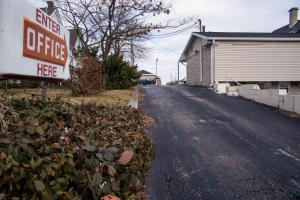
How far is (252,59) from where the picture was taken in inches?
906

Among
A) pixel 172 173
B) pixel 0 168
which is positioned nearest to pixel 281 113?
pixel 172 173

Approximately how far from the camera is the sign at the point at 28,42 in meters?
3.16

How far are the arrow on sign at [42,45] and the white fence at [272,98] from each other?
10.3m

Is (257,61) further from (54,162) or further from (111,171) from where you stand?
(54,162)

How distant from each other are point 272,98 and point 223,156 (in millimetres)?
8964

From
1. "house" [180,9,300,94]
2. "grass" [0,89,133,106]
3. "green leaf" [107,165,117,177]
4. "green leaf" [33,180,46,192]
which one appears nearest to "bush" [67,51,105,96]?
"grass" [0,89,133,106]

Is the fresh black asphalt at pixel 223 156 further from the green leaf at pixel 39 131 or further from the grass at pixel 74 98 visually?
the green leaf at pixel 39 131

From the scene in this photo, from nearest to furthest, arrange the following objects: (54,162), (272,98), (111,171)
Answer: (54,162) → (111,171) → (272,98)

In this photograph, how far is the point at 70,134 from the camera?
3.95m

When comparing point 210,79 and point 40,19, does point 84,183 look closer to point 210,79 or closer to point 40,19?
point 40,19

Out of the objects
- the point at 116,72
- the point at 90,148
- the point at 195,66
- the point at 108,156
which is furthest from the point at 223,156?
the point at 195,66

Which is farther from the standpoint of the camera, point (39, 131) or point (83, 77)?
point (83, 77)

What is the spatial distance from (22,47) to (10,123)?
2.66 ft

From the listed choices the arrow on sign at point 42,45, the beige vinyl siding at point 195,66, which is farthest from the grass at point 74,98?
the beige vinyl siding at point 195,66
